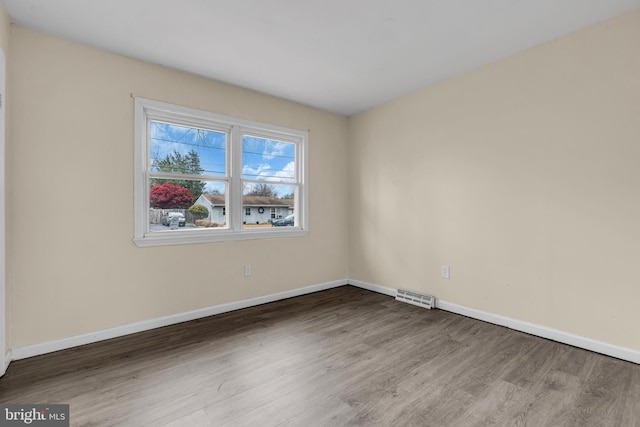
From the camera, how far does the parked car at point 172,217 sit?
9.52 ft

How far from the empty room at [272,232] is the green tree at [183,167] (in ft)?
0.05

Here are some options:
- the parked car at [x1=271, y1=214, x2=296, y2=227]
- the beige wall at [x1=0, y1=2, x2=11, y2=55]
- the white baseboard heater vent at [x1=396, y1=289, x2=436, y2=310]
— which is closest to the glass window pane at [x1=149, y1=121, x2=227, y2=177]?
the parked car at [x1=271, y1=214, x2=296, y2=227]

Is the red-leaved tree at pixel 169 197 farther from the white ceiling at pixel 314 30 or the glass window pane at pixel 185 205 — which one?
the white ceiling at pixel 314 30

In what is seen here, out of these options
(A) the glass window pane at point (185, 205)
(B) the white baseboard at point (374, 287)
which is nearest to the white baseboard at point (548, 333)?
(B) the white baseboard at point (374, 287)

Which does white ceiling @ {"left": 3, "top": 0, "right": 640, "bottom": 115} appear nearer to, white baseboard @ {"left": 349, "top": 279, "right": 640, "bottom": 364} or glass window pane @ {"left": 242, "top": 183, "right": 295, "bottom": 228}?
glass window pane @ {"left": 242, "top": 183, "right": 295, "bottom": 228}

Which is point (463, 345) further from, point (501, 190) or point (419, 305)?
point (501, 190)

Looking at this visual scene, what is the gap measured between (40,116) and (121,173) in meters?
0.65

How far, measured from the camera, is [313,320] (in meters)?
2.97

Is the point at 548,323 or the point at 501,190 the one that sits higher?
the point at 501,190

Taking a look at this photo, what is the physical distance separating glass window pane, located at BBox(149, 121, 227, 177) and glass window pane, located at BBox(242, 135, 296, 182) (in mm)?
279

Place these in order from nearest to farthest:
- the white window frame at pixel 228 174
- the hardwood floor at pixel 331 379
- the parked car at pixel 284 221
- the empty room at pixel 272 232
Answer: the hardwood floor at pixel 331 379, the empty room at pixel 272 232, the white window frame at pixel 228 174, the parked car at pixel 284 221

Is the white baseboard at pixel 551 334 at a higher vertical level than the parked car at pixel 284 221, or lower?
lower

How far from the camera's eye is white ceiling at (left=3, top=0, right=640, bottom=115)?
201cm

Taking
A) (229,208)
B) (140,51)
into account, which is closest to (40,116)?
(140,51)
